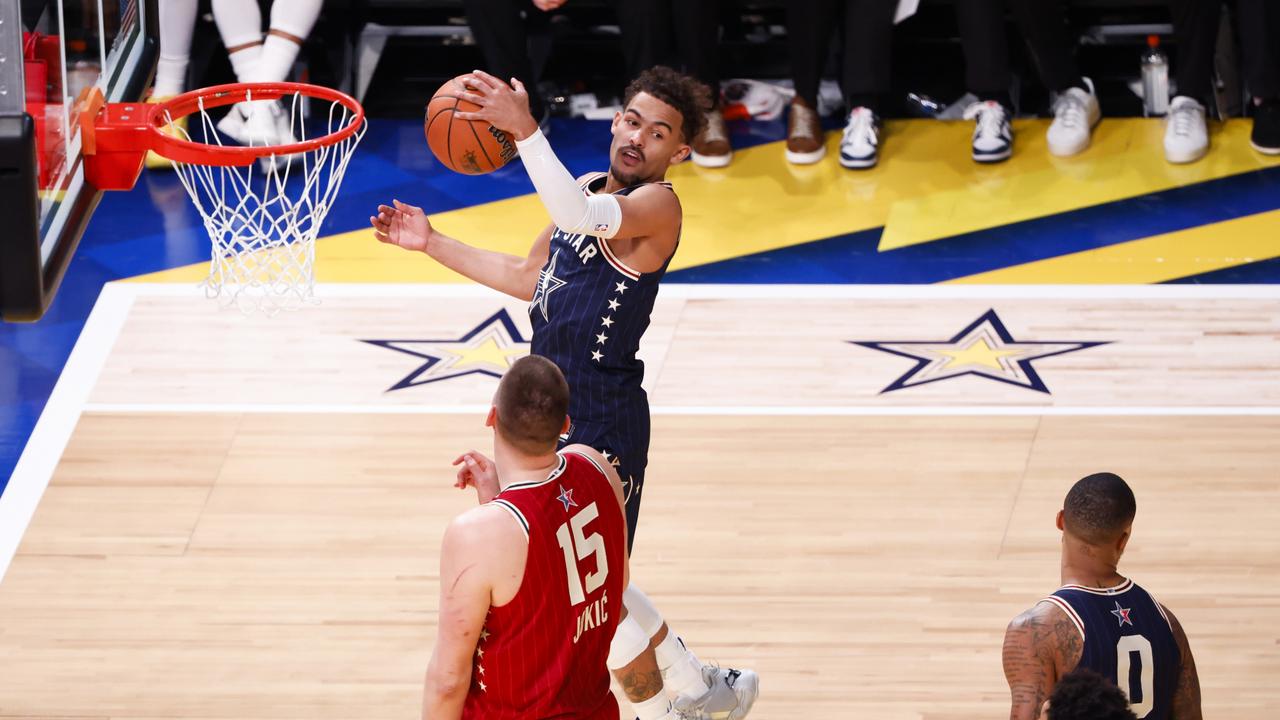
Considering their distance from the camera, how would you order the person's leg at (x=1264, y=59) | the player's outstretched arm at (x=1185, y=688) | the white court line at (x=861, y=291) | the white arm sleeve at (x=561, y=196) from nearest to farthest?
the player's outstretched arm at (x=1185, y=688) → the white arm sleeve at (x=561, y=196) → the white court line at (x=861, y=291) → the person's leg at (x=1264, y=59)

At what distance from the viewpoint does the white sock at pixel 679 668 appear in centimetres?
463

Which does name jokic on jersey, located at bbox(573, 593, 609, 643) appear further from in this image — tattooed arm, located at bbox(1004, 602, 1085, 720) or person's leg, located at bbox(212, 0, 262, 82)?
person's leg, located at bbox(212, 0, 262, 82)

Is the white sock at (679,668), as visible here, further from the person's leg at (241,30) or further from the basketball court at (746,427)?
the person's leg at (241,30)

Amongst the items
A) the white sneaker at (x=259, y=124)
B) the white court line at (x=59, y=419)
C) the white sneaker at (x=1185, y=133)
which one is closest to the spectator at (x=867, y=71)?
the white sneaker at (x=1185, y=133)

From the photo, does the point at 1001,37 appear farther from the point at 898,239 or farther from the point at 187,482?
the point at 187,482

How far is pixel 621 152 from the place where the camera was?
4.32 meters

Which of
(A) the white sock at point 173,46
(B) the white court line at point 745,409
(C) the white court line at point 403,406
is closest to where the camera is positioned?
(C) the white court line at point 403,406

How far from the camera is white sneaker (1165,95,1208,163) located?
Answer: 8.12 metres

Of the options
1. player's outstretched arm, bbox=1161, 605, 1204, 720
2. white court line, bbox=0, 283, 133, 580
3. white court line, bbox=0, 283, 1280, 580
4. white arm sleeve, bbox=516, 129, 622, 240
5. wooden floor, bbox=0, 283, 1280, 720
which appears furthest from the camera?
white court line, bbox=0, 283, 1280, 580

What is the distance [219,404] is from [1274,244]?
4667mm

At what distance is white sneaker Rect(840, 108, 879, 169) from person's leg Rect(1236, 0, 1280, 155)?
183 cm

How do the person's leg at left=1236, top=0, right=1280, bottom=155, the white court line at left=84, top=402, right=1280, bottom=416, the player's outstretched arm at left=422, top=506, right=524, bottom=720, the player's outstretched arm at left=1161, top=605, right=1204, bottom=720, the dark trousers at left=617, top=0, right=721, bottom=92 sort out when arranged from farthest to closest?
the dark trousers at left=617, top=0, right=721, bottom=92, the person's leg at left=1236, top=0, right=1280, bottom=155, the white court line at left=84, top=402, right=1280, bottom=416, the player's outstretched arm at left=1161, top=605, right=1204, bottom=720, the player's outstretched arm at left=422, top=506, right=524, bottom=720

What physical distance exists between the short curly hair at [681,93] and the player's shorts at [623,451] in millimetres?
808

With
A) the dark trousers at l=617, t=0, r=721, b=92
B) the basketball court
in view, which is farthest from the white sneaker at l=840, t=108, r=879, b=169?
the dark trousers at l=617, t=0, r=721, b=92
